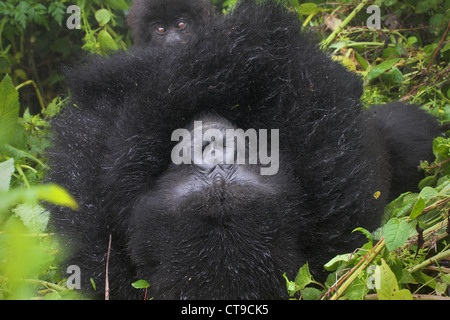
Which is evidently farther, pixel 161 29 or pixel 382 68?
pixel 161 29

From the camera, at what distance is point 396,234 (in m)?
1.40

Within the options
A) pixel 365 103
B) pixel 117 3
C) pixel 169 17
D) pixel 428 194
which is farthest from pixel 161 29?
pixel 428 194

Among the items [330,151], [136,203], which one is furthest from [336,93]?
Answer: [136,203]

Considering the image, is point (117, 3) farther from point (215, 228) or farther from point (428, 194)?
point (428, 194)

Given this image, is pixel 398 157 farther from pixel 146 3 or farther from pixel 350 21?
pixel 146 3

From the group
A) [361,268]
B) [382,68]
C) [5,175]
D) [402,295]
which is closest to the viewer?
[5,175]

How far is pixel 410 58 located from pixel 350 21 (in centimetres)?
52

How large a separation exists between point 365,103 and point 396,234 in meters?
0.97

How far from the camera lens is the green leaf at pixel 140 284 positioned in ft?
5.55

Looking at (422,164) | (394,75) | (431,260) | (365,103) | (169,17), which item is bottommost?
(431,260)

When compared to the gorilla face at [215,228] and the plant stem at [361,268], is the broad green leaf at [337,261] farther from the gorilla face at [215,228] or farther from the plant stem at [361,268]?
the gorilla face at [215,228]

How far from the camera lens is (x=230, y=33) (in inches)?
68.1

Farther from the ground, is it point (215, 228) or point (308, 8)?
point (308, 8)

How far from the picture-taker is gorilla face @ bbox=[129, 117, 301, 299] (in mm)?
1502
